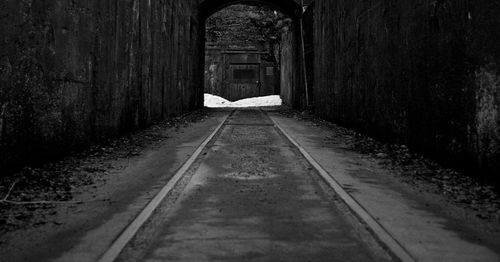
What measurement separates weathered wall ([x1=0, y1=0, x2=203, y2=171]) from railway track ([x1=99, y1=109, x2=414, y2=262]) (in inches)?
81.7

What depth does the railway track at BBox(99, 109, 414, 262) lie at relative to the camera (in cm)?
325

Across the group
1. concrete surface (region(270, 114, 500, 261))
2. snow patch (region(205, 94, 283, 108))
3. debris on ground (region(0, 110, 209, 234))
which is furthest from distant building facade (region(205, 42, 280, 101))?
concrete surface (region(270, 114, 500, 261))

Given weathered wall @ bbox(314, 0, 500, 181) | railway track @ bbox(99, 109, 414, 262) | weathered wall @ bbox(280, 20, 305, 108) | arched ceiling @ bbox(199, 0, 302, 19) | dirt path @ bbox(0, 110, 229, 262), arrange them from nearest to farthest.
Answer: railway track @ bbox(99, 109, 414, 262) < dirt path @ bbox(0, 110, 229, 262) < weathered wall @ bbox(314, 0, 500, 181) < weathered wall @ bbox(280, 20, 305, 108) < arched ceiling @ bbox(199, 0, 302, 19)

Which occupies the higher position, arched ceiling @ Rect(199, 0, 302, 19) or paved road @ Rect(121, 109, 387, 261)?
arched ceiling @ Rect(199, 0, 302, 19)

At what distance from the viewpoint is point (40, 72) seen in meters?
5.96

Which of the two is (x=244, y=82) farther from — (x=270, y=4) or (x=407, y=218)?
(x=407, y=218)

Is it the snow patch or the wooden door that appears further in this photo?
the wooden door

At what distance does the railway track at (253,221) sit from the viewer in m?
3.25

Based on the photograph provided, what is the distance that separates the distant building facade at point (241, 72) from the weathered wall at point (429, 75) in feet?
92.2

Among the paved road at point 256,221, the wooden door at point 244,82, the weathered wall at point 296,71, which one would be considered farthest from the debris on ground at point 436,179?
the wooden door at point 244,82

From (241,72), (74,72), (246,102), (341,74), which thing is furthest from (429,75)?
(241,72)

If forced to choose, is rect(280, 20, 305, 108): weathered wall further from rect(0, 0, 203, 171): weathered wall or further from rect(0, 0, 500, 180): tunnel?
rect(0, 0, 203, 171): weathered wall

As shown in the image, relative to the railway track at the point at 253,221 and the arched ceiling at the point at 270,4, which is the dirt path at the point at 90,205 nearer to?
the railway track at the point at 253,221

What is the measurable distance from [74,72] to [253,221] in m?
4.59
